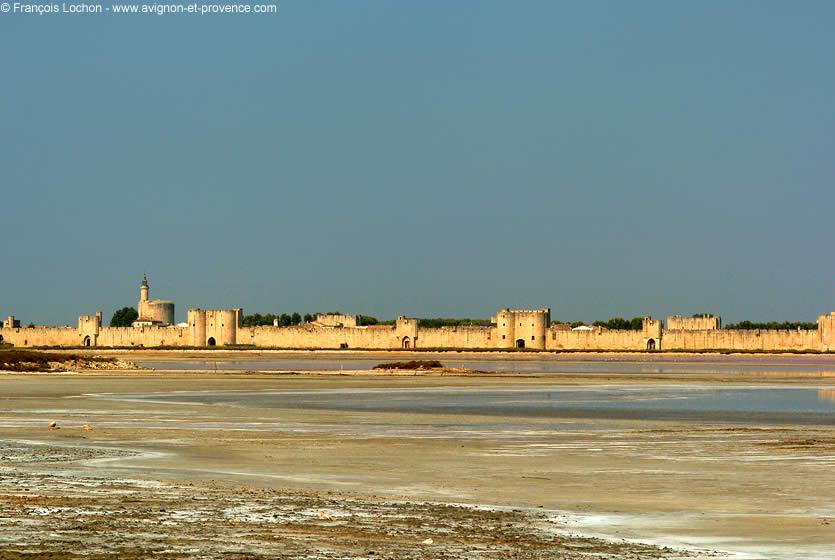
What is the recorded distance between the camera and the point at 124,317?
14750 cm

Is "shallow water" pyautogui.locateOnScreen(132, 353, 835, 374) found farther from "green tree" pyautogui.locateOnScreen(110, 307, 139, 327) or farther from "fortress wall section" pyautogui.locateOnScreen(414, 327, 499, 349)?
"green tree" pyautogui.locateOnScreen(110, 307, 139, 327)

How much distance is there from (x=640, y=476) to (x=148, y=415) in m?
12.1

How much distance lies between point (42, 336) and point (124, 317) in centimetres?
2773

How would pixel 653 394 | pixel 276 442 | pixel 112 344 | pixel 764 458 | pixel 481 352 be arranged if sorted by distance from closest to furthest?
pixel 764 458
pixel 276 442
pixel 653 394
pixel 481 352
pixel 112 344

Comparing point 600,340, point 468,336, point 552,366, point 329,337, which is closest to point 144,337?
point 329,337

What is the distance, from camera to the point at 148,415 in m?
23.9

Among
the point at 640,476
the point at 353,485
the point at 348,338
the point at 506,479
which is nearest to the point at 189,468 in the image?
the point at 353,485

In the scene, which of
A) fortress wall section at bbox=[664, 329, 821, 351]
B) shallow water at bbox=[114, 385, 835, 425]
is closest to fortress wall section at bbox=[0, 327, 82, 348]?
fortress wall section at bbox=[664, 329, 821, 351]

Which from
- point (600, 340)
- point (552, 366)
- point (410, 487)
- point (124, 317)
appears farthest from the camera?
point (124, 317)

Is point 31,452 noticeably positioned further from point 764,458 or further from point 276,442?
point 764,458

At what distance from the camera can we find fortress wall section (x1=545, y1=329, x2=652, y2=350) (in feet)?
322

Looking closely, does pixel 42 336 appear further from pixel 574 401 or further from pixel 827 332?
pixel 574 401

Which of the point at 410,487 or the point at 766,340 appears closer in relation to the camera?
the point at 410,487

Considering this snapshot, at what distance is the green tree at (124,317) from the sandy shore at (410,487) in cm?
12473
